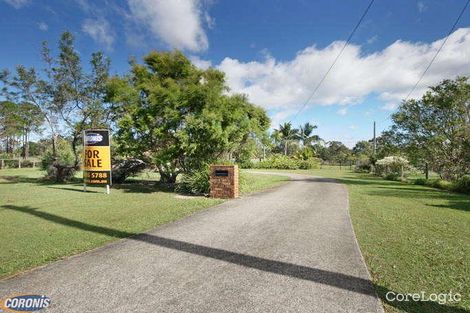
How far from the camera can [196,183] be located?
40.4 feet

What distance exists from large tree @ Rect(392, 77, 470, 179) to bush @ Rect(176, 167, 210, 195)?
14260 millimetres

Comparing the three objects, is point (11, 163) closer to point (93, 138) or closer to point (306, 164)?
point (93, 138)

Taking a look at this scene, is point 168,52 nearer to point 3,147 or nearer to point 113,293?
point 113,293

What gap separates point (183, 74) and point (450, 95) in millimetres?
16580

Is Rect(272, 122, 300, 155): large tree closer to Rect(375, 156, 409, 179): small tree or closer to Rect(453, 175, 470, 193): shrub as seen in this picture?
Rect(375, 156, 409, 179): small tree

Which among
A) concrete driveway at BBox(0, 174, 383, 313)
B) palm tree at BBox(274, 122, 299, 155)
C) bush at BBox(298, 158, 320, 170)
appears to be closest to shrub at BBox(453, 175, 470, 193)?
concrete driveway at BBox(0, 174, 383, 313)

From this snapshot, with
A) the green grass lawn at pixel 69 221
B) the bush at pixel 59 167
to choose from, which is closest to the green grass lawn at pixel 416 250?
the green grass lawn at pixel 69 221

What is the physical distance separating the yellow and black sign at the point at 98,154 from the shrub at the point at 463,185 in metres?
17.8

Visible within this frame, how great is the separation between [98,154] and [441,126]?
20.3 meters

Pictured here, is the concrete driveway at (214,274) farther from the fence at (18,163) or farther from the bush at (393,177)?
the fence at (18,163)

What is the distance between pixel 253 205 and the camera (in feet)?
31.3

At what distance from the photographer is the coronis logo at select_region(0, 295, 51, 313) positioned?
3119 millimetres

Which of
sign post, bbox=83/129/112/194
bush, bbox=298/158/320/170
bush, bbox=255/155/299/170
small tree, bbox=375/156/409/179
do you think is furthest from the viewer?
bush, bbox=298/158/320/170

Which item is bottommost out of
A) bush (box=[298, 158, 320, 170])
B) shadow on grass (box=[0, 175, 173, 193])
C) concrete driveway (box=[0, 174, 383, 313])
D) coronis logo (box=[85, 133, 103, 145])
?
concrete driveway (box=[0, 174, 383, 313])
